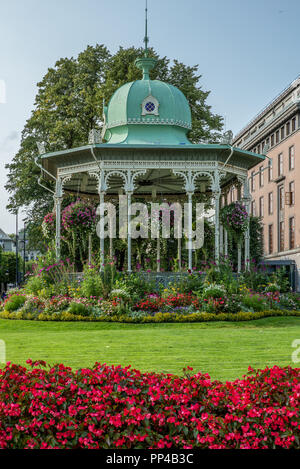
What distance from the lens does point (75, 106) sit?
1280 inches

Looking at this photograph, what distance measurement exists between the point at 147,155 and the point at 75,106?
14220 mm

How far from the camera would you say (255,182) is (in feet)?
227

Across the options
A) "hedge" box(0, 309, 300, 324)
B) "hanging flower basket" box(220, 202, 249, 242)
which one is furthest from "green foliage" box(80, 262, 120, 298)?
"hanging flower basket" box(220, 202, 249, 242)

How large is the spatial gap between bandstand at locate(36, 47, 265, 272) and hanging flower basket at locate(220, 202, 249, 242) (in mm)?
573

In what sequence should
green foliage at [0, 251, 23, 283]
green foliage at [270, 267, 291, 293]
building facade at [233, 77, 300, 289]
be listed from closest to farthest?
green foliage at [270, 267, 291, 293], building facade at [233, 77, 300, 289], green foliage at [0, 251, 23, 283]

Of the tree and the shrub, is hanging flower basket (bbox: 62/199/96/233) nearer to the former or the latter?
the shrub

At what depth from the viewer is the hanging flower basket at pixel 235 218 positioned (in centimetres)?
2019

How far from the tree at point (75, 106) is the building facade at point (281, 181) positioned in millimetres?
21377

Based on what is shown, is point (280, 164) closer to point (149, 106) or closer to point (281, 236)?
point (281, 236)

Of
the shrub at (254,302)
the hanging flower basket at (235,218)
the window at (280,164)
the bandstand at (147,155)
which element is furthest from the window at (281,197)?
A: the shrub at (254,302)

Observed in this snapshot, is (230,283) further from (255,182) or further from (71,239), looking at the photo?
(255,182)

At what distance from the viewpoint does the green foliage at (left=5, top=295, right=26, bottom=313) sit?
744 inches

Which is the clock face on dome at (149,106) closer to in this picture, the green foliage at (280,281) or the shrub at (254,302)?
the green foliage at (280,281)

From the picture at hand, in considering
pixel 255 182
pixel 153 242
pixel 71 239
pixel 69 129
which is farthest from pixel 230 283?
pixel 255 182
